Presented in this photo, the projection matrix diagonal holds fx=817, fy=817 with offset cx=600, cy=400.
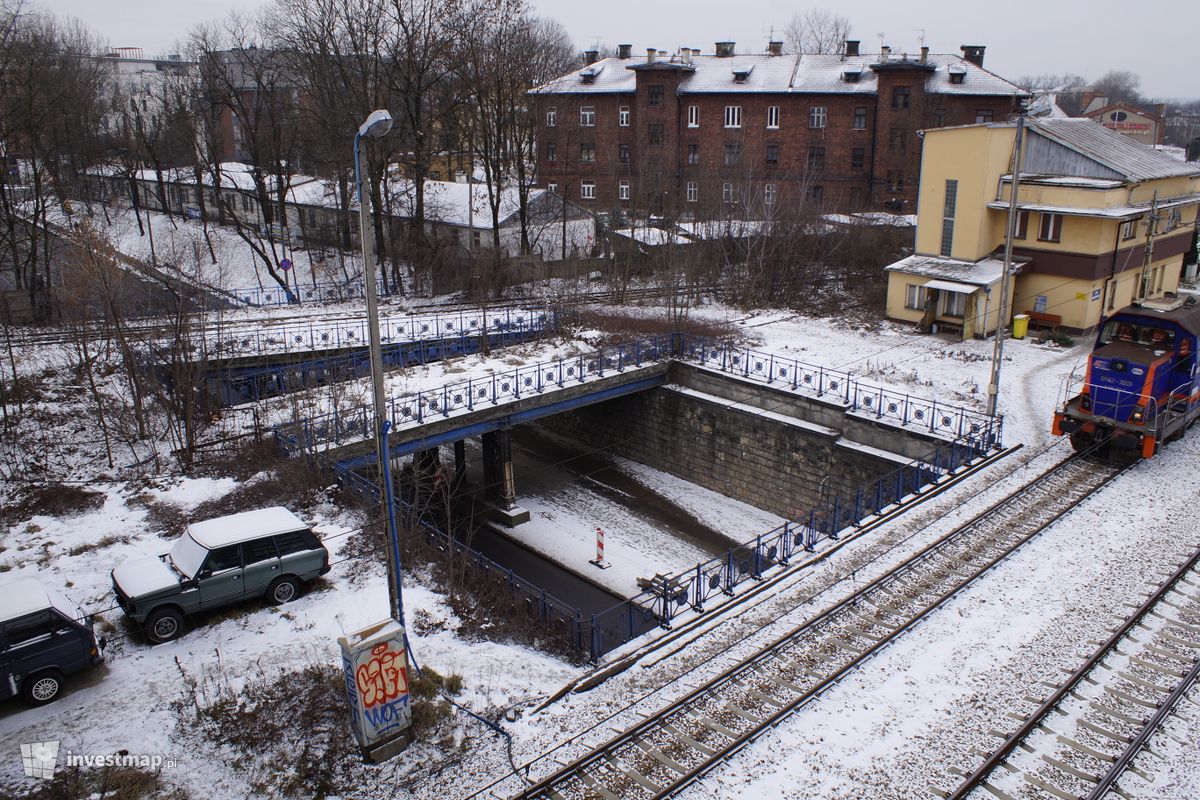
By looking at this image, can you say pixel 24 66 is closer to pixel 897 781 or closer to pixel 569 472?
pixel 569 472

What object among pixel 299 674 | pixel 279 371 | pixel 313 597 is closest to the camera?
pixel 299 674

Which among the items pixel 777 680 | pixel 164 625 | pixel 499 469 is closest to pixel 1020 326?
pixel 499 469

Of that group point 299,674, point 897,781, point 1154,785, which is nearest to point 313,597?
point 299,674

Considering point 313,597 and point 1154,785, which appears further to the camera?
point 313,597

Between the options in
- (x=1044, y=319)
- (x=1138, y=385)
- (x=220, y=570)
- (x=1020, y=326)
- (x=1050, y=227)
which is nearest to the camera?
(x=220, y=570)

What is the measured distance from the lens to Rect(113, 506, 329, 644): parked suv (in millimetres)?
12906

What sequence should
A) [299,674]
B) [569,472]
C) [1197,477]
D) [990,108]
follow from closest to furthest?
1. [299,674]
2. [1197,477]
3. [569,472]
4. [990,108]

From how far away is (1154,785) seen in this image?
9.71 metres

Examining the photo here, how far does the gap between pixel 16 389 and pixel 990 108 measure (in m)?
48.2

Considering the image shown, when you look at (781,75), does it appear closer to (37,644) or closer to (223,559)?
(223,559)

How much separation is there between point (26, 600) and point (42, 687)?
1217 millimetres

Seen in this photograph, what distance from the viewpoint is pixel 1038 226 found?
96.9ft

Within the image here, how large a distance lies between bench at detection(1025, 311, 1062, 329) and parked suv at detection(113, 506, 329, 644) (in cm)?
2661

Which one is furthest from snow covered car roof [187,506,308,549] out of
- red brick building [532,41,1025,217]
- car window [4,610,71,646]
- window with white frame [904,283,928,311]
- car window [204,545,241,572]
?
red brick building [532,41,1025,217]
